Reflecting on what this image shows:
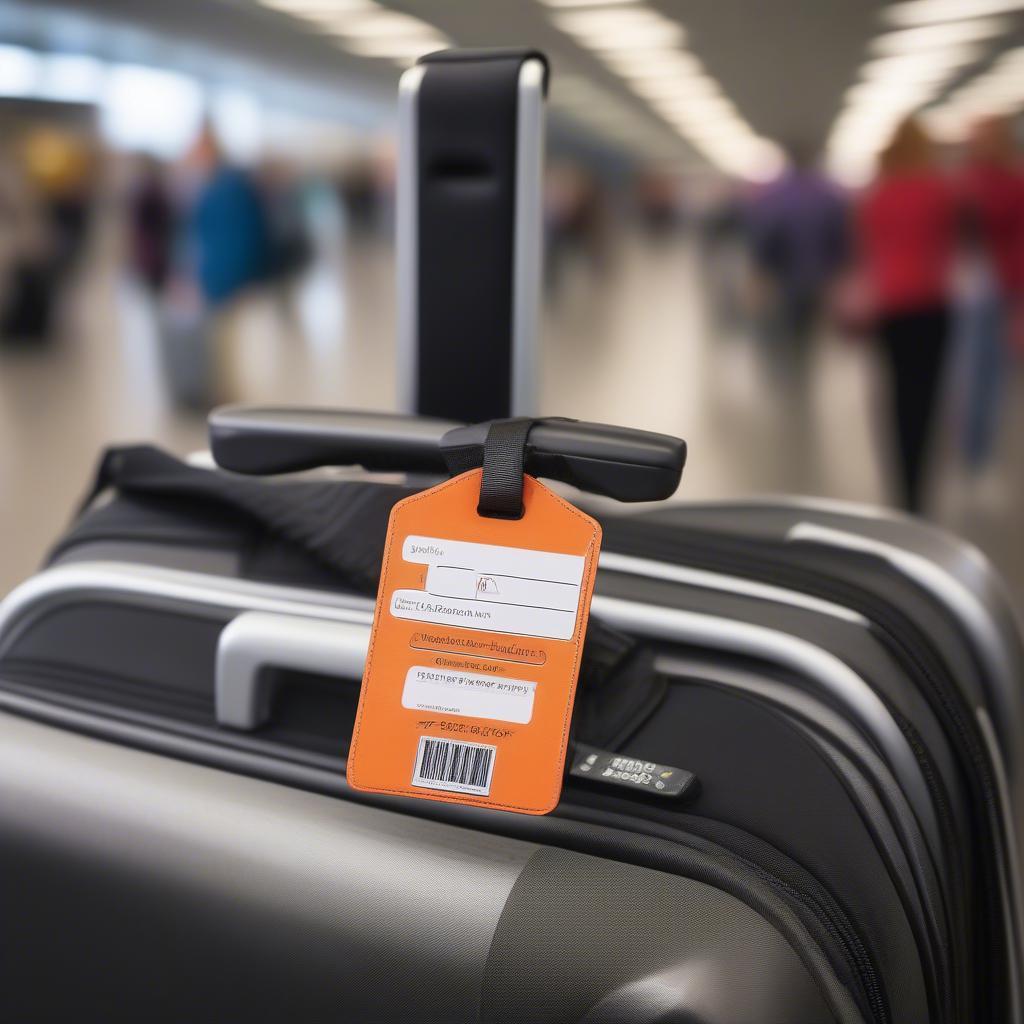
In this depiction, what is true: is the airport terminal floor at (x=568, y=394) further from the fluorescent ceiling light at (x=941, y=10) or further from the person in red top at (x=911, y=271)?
the fluorescent ceiling light at (x=941, y=10)

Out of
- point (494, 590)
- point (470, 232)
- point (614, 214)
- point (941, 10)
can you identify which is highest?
point (614, 214)

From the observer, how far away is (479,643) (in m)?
0.45

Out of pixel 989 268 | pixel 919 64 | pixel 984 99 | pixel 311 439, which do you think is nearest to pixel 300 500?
pixel 311 439

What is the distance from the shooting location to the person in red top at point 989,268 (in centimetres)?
306

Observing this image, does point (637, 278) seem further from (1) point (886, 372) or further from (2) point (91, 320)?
(1) point (886, 372)

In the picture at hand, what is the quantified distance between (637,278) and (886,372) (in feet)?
31.0

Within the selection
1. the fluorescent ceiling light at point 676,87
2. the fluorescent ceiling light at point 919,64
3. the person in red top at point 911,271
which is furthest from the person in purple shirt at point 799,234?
the fluorescent ceiling light at point 676,87

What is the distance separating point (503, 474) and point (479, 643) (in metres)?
0.07

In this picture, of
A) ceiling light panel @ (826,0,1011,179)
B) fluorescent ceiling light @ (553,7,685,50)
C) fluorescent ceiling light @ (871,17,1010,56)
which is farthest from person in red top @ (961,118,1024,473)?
fluorescent ceiling light @ (553,7,685,50)

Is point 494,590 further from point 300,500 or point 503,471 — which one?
point 300,500

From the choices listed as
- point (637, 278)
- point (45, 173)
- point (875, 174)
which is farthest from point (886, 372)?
point (637, 278)

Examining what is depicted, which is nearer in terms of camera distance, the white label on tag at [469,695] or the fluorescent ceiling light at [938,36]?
the white label on tag at [469,695]

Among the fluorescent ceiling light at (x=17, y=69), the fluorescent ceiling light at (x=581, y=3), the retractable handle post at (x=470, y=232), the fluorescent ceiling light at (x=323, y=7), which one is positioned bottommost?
the retractable handle post at (x=470, y=232)

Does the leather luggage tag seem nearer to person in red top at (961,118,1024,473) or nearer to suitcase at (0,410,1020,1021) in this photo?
suitcase at (0,410,1020,1021)
